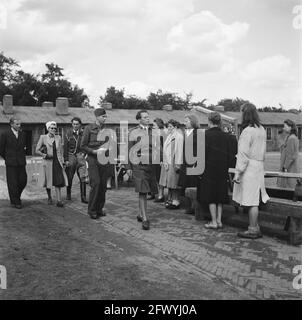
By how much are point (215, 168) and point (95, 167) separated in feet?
7.41

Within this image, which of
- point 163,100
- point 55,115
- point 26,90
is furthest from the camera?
point 163,100

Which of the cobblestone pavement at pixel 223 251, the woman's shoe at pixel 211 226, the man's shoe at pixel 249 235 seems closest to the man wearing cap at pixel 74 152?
the cobblestone pavement at pixel 223 251

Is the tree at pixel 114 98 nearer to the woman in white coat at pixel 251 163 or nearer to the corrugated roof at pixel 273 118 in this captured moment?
the corrugated roof at pixel 273 118

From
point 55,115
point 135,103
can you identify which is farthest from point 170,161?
point 135,103

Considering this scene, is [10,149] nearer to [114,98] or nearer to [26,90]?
[26,90]

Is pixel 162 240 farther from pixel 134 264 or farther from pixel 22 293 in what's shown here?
pixel 22 293

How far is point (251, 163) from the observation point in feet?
21.2

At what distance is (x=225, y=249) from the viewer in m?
5.92

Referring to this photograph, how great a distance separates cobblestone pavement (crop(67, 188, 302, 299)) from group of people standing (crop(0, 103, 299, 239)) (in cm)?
27

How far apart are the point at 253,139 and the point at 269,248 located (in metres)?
1.62

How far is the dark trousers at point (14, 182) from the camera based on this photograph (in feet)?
28.5

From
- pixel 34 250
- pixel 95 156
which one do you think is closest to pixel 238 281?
pixel 34 250

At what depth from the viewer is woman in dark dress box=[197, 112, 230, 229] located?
22.8 ft

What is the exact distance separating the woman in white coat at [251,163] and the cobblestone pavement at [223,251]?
16.6 inches
